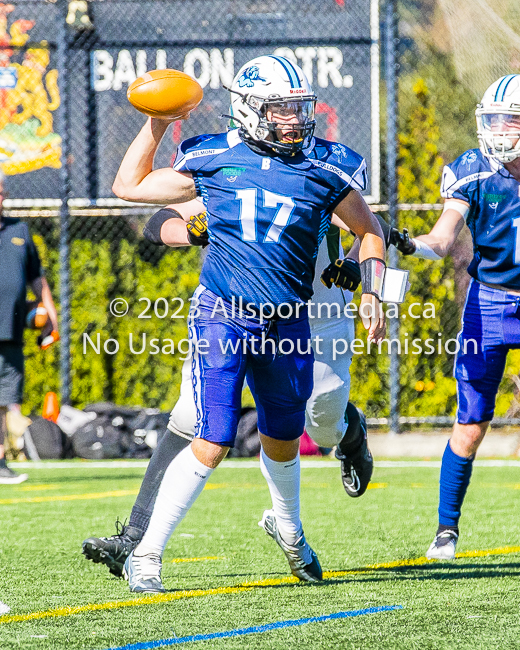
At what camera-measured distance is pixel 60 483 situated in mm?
7031

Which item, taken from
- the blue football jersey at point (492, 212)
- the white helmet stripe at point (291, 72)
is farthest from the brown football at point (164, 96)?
the blue football jersey at point (492, 212)

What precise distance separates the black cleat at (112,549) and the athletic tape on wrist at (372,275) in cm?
121

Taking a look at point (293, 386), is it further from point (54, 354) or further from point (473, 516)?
point (54, 354)

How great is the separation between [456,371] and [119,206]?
5614 mm

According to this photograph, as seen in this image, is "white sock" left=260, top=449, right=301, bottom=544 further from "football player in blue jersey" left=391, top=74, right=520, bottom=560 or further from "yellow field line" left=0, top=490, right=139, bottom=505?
"yellow field line" left=0, top=490, right=139, bottom=505

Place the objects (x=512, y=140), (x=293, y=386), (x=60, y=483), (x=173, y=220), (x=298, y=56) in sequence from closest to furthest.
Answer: (x=293, y=386)
(x=173, y=220)
(x=512, y=140)
(x=60, y=483)
(x=298, y=56)

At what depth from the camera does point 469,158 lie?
4.34m

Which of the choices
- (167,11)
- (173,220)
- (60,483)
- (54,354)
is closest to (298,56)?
(167,11)

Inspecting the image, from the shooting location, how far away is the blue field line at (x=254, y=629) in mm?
2742

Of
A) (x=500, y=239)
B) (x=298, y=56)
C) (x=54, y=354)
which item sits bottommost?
(x=54, y=354)

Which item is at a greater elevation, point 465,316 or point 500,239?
point 500,239

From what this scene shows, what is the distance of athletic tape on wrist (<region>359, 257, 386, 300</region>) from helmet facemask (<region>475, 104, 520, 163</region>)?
3.02 feet

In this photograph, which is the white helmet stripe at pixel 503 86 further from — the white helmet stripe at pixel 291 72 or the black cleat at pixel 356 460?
the black cleat at pixel 356 460

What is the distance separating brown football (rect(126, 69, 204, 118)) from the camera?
12.5 ft
